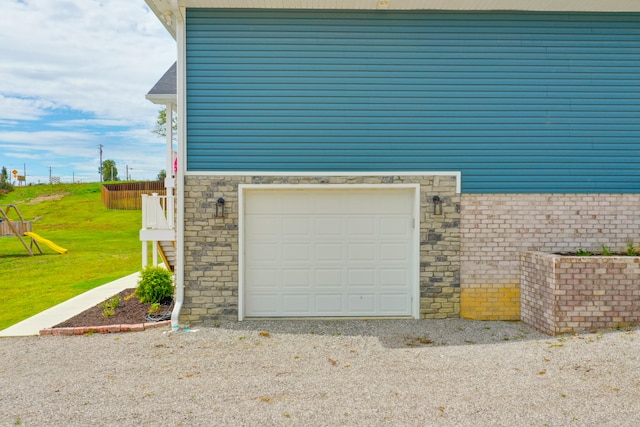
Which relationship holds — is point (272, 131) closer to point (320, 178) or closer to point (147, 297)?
point (320, 178)

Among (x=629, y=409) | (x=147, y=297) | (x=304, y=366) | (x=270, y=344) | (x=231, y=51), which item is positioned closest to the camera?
(x=629, y=409)

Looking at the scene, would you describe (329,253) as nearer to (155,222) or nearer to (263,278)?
(263,278)

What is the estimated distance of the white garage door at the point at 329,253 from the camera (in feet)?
24.2

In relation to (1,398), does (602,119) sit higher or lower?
higher

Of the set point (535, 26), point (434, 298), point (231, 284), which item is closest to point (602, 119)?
point (535, 26)

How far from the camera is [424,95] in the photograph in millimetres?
7281

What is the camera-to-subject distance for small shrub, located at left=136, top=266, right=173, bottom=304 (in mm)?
8242

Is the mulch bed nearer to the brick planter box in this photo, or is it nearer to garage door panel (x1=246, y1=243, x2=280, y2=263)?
garage door panel (x1=246, y1=243, x2=280, y2=263)

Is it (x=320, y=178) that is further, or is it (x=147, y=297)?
(x=147, y=297)

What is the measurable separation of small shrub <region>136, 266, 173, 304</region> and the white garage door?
6.24 feet

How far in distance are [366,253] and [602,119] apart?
430 cm

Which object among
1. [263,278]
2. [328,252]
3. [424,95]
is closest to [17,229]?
[263,278]

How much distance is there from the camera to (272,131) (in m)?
7.20

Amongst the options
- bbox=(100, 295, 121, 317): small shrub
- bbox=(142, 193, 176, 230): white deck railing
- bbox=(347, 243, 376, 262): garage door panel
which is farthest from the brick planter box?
bbox=(100, 295, 121, 317): small shrub
